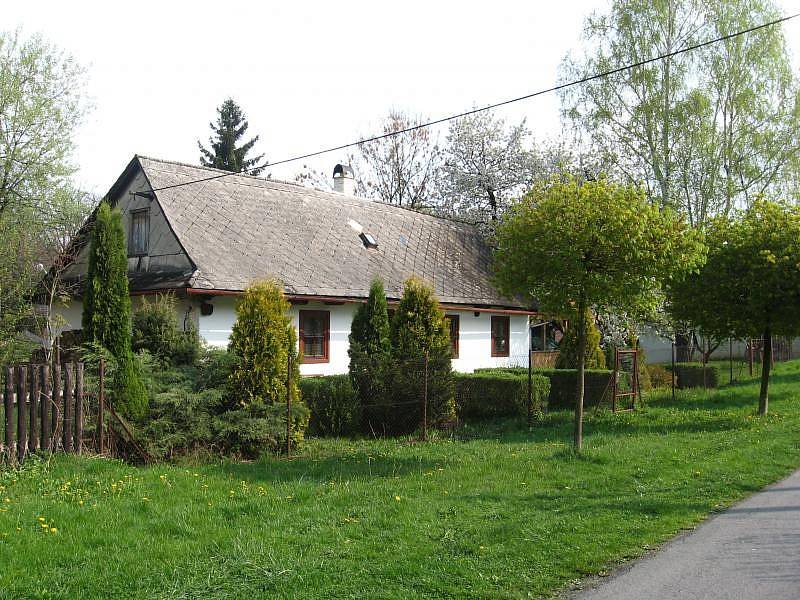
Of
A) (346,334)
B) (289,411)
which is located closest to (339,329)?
(346,334)

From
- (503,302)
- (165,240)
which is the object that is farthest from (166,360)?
(503,302)

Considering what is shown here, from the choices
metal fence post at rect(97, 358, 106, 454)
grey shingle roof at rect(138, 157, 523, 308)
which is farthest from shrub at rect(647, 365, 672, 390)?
metal fence post at rect(97, 358, 106, 454)

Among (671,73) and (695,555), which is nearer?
(695,555)

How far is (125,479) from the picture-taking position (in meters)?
8.85

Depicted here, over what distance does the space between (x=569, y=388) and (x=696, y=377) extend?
6010 millimetres

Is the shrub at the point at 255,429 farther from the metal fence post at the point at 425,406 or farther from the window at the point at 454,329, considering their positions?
the window at the point at 454,329

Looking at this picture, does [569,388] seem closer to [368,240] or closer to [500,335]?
[500,335]

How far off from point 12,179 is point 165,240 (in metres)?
7.43

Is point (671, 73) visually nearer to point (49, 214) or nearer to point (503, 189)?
point (503, 189)

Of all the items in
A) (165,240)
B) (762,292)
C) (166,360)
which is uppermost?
(165,240)

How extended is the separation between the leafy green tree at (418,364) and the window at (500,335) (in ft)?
27.3

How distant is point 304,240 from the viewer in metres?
20.3

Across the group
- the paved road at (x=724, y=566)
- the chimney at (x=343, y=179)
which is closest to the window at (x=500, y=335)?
the chimney at (x=343, y=179)

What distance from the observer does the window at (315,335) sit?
18078mm
